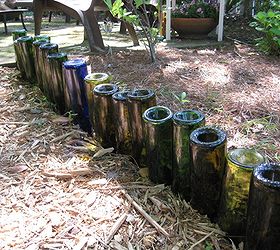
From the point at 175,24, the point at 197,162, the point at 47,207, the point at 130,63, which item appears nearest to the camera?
the point at 197,162

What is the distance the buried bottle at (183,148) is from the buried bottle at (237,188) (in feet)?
0.60

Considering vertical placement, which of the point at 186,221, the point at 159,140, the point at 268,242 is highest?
the point at 159,140

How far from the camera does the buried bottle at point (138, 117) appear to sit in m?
1.54

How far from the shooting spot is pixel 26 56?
8.70ft

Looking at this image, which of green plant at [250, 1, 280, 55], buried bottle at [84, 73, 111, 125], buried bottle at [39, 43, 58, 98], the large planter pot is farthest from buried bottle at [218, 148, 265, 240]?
the large planter pot

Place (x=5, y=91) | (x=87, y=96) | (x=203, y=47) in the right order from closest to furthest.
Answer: (x=87, y=96) → (x=5, y=91) → (x=203, y=47)

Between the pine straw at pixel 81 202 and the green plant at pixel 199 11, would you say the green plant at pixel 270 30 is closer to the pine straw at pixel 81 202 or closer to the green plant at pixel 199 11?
the green plant at pixel 199 11

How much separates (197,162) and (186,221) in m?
0.23

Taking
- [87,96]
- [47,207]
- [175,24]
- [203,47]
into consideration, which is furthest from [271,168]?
[175,24]

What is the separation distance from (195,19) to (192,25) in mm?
80

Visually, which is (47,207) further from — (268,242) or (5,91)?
(5,91)

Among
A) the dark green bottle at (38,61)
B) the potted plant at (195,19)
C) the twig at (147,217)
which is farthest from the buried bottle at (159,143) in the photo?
the potted plant at (195,19)

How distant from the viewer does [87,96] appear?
74.9 inches

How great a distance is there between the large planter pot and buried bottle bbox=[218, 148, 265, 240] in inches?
128
